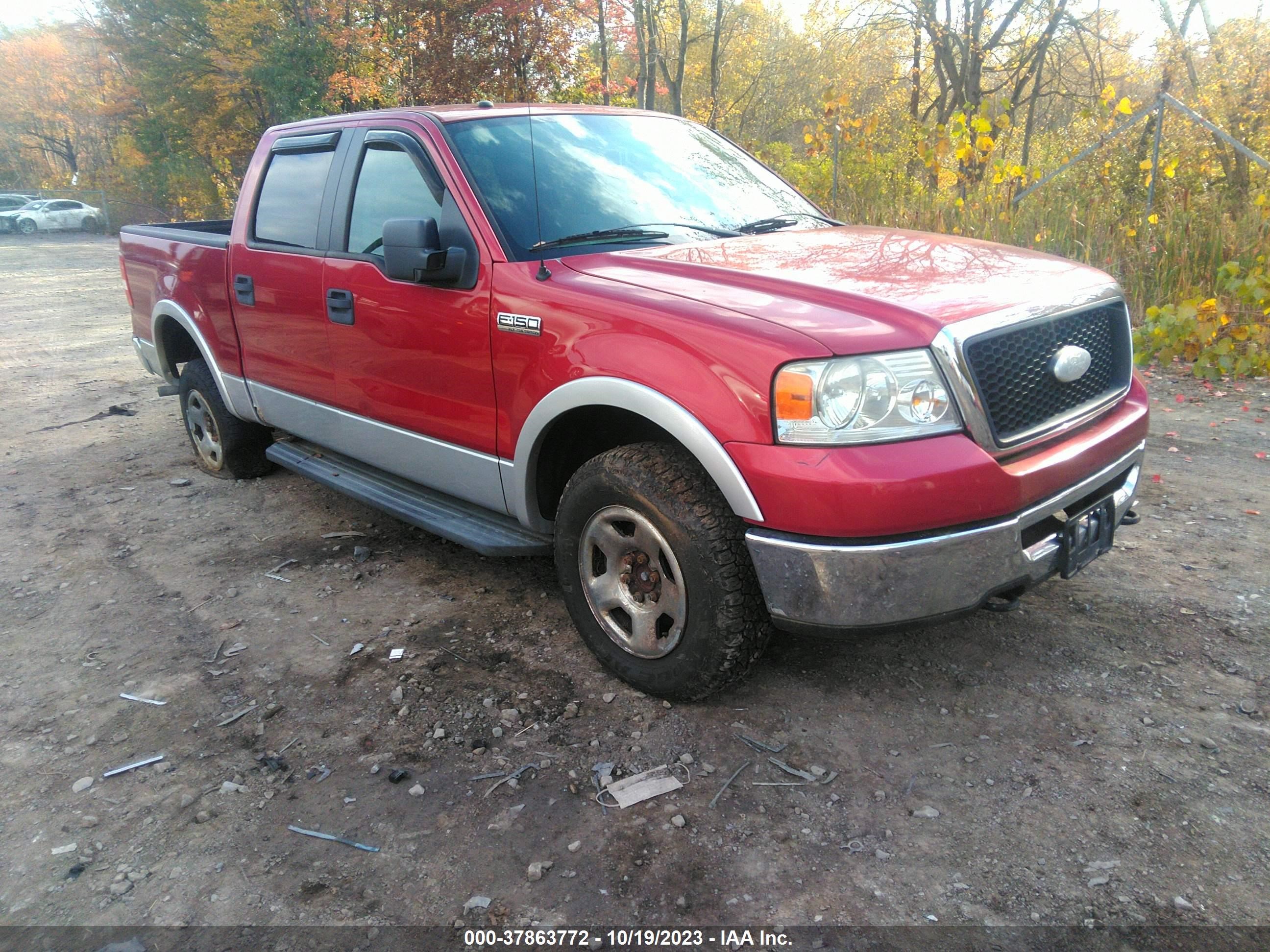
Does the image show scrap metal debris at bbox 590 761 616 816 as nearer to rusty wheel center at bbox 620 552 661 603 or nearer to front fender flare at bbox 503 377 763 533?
rusty wheel center at bbox 620 552 661 603

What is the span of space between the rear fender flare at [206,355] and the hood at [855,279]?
8.51ft

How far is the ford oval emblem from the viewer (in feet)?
9.22

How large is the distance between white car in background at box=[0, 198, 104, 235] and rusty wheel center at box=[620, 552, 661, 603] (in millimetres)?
39821

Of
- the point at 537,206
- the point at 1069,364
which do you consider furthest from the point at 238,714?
the point at 1069,364

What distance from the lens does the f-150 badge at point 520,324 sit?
3119 millimetres

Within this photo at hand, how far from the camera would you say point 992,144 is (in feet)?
28.6

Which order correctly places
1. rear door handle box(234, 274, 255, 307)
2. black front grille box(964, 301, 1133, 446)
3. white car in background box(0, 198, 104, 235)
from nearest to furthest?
black front grille box(964, 301, 1133, 446) < rear door handle box(234, 274, 255, 307) < white car in background box(0, 198, 104, 235)

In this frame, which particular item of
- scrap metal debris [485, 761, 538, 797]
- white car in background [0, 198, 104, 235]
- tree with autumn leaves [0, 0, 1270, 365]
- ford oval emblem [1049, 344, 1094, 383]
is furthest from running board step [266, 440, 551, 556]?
white car in background [0, 198, 104, 235]

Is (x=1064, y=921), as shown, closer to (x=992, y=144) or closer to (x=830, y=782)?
(x=830, y=782)

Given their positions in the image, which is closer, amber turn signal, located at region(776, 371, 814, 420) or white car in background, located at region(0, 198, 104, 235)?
amber turn signal, located at region(776, 371, 814, 420)

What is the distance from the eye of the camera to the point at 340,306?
397 cm

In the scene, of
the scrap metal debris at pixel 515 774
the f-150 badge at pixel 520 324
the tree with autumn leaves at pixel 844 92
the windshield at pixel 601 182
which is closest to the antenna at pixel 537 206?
the windshield at pixel 601 182

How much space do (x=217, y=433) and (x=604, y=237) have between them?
128 inches

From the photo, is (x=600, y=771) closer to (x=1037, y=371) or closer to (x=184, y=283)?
(x=1037, y=371)
